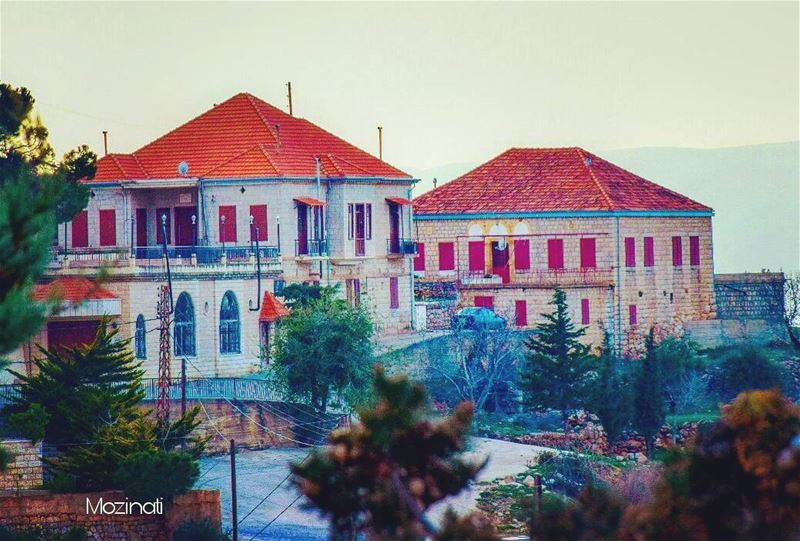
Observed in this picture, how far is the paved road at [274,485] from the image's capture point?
32.4 meters

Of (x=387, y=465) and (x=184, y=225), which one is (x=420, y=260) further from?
(x=387, y=465)

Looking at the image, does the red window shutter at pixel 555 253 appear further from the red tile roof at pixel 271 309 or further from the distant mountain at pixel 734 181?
the distant mountain at pixel 734 181

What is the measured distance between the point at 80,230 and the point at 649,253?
17.2 m

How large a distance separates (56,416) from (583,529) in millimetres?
19950

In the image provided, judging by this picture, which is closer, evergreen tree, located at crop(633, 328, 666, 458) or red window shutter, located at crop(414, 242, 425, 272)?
evergreen tree, located at crop(633, 328, 666, 458)

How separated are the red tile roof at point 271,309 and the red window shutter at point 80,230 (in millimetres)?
5241

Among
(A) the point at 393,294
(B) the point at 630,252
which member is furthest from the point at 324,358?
(B) the point at 630,252

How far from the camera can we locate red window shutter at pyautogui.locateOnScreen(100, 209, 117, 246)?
45806mm

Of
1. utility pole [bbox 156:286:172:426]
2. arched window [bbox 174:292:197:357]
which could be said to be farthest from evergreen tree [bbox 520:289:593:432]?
utility pole [bbox 156:286:172:426]

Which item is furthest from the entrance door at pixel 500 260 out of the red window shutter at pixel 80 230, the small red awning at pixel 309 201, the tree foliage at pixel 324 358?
the tree foliage at pixel 324 358

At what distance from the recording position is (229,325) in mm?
41906

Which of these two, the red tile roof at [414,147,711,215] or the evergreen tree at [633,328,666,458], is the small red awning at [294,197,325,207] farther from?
the red tile roof at [414,147,711,215]

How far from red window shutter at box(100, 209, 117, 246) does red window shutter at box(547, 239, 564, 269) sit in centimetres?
1383

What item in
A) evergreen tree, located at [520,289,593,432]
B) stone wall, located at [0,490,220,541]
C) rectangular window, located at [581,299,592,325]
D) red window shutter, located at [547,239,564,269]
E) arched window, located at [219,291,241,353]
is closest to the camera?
stone wall, located at [0,490,220,541]
